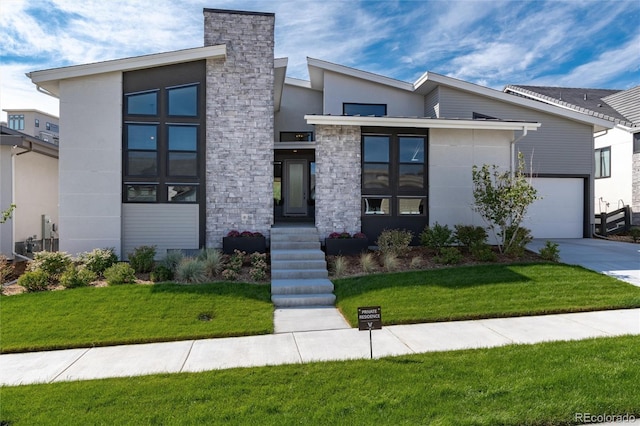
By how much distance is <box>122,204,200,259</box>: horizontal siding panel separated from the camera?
35.6ft

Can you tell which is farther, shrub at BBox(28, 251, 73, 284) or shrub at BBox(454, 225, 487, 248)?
shrub at BBox(454, 225, 487, 248)

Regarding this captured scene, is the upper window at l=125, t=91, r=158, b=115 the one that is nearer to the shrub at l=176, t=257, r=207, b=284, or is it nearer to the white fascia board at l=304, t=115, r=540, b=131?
the white fascia board at l=304, t=115, r=540, b=131

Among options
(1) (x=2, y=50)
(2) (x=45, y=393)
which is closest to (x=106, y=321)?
(2) (x=45, y=393)

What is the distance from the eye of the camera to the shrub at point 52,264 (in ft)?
28.3

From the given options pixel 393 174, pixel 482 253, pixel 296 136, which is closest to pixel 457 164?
pixel 393 174

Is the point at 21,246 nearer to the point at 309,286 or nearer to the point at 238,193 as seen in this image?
the point at 238,193

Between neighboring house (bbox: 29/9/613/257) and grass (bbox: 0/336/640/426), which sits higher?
neighboring house (bbox: 29/9/613/257)

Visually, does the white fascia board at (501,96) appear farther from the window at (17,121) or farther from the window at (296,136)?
the window at (17,121)

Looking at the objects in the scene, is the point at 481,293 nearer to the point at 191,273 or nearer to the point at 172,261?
the point at 191,273

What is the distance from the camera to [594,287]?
810 centimetres

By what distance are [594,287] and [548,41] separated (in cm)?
812

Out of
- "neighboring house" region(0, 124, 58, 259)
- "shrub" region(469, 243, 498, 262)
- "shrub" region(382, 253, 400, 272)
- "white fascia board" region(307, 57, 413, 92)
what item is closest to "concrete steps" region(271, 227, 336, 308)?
"shrub" region(382, 253, 400, 272)

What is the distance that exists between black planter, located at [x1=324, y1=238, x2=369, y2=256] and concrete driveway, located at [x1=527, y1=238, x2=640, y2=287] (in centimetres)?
568

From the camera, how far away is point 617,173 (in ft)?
58.7
